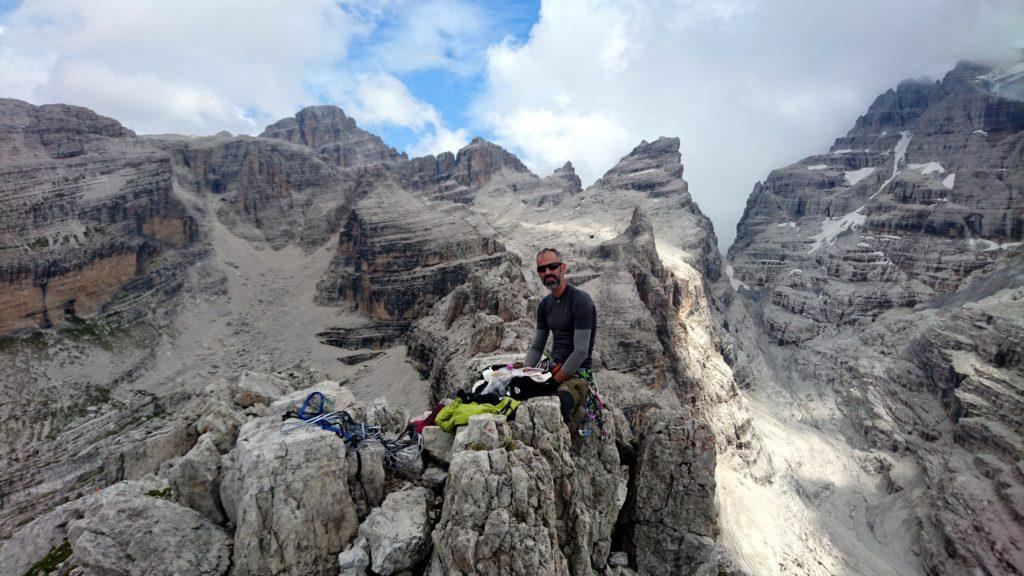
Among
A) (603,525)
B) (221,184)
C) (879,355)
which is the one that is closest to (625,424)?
(603,525)

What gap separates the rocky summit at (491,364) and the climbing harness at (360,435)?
79 millimetres

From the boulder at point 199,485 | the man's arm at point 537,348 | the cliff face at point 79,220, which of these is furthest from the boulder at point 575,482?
the cliff face at point 79,220

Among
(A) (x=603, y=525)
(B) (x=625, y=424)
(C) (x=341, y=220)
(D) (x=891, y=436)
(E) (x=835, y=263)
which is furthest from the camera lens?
(E) (x=835, y=263)

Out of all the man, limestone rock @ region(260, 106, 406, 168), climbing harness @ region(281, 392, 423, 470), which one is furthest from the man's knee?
limestone rock @ region(260, 106, 406, 168)

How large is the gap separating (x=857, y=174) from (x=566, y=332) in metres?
168

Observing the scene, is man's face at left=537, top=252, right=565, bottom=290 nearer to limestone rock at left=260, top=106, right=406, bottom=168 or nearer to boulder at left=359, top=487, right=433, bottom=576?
boulder at left=359, top=487, right=433, bottom=576

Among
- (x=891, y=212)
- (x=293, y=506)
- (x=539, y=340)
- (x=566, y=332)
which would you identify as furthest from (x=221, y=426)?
(x=891, y=212)

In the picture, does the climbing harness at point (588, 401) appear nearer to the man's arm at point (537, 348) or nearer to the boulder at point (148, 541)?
the man's arm at point (537, 348)

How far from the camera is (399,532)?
6.85 m

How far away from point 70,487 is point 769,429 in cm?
8048

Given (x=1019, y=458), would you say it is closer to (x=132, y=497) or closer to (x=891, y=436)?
(x=891, y=436)

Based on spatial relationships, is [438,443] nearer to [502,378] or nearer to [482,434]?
[482,434]

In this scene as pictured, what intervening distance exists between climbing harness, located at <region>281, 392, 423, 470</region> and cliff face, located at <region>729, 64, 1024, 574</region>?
5266cm

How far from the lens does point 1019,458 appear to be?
4266 cm
